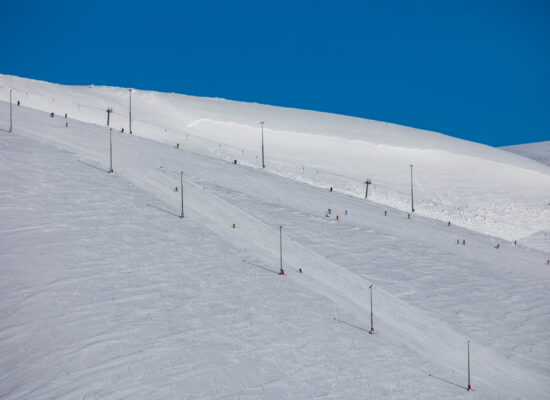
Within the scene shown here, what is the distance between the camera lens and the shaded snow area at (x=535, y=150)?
520 ft

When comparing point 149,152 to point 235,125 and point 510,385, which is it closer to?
point 510,385

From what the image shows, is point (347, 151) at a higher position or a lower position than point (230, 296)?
higher

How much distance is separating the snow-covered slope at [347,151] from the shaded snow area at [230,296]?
68.1ft

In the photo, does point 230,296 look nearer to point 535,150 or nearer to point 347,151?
point 347,151

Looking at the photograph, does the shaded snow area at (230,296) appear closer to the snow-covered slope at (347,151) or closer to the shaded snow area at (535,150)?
the snow-covered slope at (347,151)

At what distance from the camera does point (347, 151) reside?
76562mm

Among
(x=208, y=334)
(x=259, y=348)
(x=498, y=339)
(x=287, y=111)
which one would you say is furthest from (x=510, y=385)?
(x=287, y=111)

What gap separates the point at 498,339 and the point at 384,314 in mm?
4715

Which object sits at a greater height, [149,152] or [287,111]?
[287,111]

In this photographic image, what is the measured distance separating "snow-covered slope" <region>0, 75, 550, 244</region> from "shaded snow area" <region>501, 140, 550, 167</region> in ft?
248

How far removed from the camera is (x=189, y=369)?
47.9 ft

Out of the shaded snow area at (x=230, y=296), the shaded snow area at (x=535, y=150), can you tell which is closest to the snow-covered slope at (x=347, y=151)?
the shaded snow area at (x=230, y=296)

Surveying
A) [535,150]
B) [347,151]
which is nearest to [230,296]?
[347,151]

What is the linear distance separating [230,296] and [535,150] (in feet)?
575
